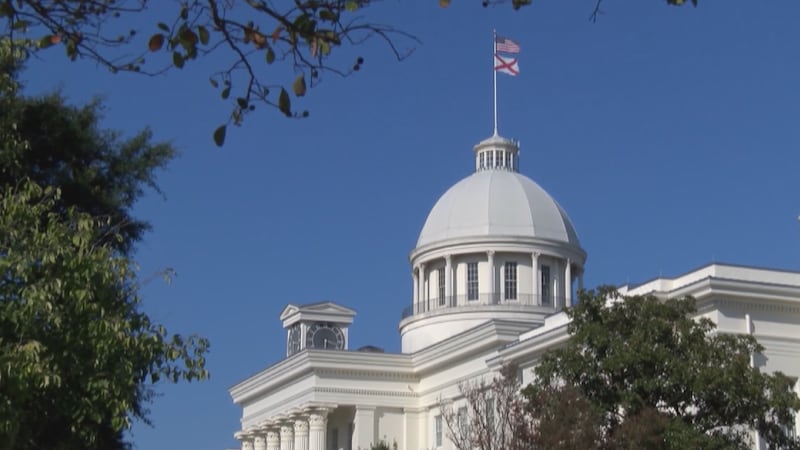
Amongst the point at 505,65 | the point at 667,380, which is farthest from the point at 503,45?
the point at 667,380

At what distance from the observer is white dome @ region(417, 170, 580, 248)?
220 feet

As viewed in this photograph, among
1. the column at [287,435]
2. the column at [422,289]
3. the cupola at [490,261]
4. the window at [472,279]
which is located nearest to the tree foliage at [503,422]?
the cupola at [490,261]

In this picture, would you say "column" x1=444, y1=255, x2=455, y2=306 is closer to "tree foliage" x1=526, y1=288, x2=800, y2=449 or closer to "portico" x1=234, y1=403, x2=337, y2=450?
"portico" x1=234, y1=403, x2=337, y2=450

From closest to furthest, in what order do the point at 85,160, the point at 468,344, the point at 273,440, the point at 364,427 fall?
the point at 85,160 < the point at 468,344 < the point at 364,427 < the point at 273,440

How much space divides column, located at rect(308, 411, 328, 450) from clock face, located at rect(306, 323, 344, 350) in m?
4.84

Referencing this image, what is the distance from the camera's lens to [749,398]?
32781 millimetres

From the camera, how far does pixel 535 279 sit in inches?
2603

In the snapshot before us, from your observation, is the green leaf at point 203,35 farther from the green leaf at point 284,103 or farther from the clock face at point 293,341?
the clock face at point 293,341

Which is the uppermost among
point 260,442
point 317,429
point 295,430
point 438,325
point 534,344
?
point 438,325

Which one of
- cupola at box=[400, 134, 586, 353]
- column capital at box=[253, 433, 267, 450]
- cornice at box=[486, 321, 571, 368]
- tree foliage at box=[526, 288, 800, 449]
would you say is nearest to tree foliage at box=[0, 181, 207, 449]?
tree foliage at box=[526, 288, 800, 449]

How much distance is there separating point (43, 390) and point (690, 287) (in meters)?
27.2

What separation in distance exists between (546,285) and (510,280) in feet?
5.84

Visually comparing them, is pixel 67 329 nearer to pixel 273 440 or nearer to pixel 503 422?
pixel 503 422

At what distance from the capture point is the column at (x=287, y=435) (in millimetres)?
67125
